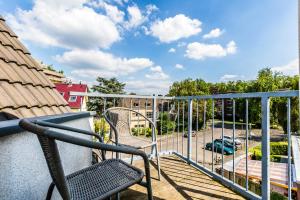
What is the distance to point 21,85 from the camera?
139 cm

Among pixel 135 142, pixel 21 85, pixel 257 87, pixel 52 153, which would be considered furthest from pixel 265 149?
pixel 257 87

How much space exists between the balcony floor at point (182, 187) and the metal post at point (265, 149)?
0.41 m

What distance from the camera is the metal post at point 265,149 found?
1655 mm

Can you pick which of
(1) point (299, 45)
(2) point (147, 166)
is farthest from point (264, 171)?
(2) point (147, 166)

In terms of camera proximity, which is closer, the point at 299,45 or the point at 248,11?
the point at 299,45

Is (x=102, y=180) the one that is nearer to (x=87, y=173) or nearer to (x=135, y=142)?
(x=87, y=173)

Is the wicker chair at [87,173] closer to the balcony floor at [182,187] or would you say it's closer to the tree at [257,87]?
the balcony floor at [182,187]

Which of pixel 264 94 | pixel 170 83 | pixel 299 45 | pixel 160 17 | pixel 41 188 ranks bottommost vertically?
pixel 41 188

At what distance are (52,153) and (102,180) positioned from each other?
1.49 ft

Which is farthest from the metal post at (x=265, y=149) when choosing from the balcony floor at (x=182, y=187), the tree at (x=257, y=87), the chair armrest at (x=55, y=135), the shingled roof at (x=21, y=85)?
the tree at (x=257, y=87)

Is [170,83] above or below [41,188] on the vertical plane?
above

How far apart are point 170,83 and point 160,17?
19.5 metres

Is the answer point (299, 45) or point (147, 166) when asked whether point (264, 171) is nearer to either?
point (299, 45)

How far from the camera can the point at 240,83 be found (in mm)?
37062
